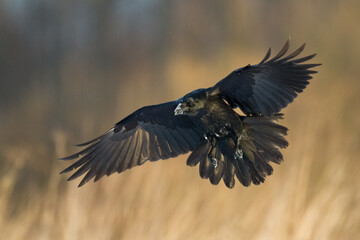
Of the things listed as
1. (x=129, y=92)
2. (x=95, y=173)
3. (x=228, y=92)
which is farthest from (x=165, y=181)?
(x=129, y=92)

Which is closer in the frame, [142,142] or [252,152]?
[252,152]

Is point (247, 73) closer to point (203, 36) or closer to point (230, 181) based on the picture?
point (230, 181)

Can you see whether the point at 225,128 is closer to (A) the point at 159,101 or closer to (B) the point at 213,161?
(B) the point at 213,161

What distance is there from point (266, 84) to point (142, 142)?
0.92 metres

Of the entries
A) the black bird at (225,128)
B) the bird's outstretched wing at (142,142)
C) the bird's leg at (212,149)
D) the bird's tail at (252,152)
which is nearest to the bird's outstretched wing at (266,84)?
the black bird at (225,128)

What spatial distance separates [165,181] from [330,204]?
981mm

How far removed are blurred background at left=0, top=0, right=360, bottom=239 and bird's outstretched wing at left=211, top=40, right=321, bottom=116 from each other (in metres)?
0.89

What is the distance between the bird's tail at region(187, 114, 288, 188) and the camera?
3.12 meters

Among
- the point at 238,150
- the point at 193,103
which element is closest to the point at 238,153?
the point at 238,150

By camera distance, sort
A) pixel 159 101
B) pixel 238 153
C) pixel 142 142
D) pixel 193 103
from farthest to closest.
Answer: pixel 159 101 < pixel 142 142 < pixel 238 153 < pixel 193 103

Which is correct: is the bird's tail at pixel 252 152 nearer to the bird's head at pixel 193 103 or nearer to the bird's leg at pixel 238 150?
the bird's leg at pixel 238 150

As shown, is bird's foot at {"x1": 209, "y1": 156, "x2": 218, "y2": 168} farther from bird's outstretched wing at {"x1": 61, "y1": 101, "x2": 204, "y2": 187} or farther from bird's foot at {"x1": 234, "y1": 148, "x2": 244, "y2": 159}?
bird's outstretched wing at {"x1": 61, "y1": 101, "x2": 204, "y2": 187}

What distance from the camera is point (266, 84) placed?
300cm

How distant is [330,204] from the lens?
12.4 feet
